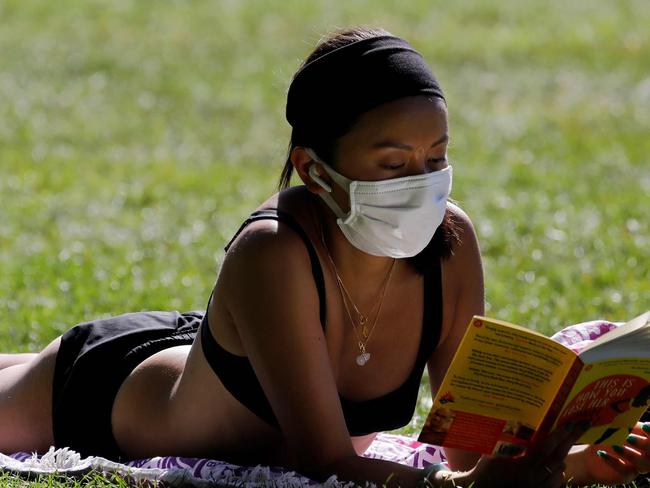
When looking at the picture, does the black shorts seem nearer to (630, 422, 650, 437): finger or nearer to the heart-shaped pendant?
the heart-shaped pendant

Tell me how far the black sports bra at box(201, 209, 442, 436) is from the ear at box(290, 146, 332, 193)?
0.11 metres

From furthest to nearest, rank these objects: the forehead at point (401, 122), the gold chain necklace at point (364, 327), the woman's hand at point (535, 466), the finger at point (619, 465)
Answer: the gold chain necklace at point (364, 327)
the finger at point (619, 465)
the forehead at point (401, 122)
the woman's hand at point (535, 466)

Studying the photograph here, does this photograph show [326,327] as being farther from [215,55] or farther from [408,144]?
[215,55]

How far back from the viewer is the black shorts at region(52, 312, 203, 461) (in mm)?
3920

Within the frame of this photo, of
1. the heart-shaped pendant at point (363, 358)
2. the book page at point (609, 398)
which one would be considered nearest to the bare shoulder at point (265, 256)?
the heart-shaped pendant at point (363, 358)

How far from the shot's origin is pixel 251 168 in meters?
9.63

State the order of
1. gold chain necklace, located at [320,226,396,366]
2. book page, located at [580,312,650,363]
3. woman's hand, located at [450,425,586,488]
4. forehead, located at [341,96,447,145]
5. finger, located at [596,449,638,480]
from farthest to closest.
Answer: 1. gold chain necklace, located at [320,226,396,366]
2. finger, located at [596,449,638,480]
3. forehead, located at [341,96,447,145]
4. woman's hand, located at [450,425,586,488]
5. book page, located at [580,312,650,363]

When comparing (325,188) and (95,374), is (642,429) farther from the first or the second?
(95,374)

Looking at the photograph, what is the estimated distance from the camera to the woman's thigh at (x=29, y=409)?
4.05 meters

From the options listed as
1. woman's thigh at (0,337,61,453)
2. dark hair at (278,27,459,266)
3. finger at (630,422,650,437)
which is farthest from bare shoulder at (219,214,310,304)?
finger at (630,422,650,437)

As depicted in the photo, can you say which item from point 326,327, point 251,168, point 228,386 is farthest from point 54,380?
point 251,168

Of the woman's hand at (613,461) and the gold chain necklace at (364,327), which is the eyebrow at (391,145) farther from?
the woman's hand at (613,461)

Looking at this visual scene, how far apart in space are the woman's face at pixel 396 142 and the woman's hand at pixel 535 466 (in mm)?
800

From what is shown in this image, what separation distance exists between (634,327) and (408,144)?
0.77 meters
